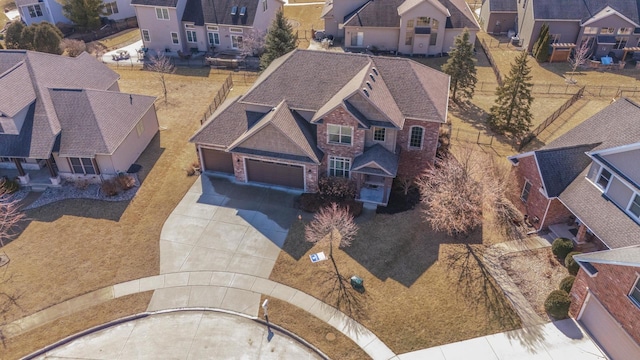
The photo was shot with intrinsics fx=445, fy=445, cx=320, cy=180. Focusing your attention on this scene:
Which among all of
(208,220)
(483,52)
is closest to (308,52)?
(208,220)

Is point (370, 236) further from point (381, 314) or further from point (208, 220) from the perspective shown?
point (208, 220)

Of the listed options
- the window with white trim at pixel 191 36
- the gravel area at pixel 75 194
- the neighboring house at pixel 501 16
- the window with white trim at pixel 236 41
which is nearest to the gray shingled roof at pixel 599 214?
the gravel area at pixel 75 194

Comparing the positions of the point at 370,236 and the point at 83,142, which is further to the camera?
the point at 83,142

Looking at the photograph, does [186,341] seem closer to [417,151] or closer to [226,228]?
[226,228]

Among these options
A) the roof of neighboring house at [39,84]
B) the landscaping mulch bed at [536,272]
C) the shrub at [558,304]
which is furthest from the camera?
the roof of neighboring house at [39,84]

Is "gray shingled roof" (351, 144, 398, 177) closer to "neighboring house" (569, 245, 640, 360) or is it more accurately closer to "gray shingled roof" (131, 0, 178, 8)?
"neighboring house" (569, 245, 640, 360)

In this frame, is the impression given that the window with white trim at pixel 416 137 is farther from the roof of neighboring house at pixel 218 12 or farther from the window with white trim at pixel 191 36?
the window with white trim at pixel 191 36
